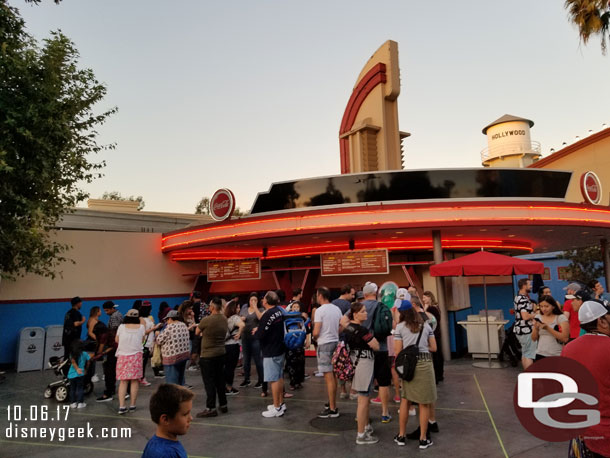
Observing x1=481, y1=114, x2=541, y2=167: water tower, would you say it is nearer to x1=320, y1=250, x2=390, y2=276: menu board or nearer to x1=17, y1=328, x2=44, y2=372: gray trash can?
x1=320, y1=250, x2=390, y2=276: menu board

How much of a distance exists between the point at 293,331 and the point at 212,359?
1391mm

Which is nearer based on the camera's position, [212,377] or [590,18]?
[212,377]

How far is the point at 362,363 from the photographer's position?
584 centimetres

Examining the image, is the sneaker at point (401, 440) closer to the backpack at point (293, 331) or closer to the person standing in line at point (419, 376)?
the person standing in line at point (419, 376)

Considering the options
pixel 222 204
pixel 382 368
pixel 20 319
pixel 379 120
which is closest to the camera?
pixel 382 368

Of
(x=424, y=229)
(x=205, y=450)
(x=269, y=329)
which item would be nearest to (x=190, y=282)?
(x=424, y=229)

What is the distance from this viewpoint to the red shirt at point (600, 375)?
2.83m

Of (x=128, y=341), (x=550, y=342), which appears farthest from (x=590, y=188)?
(x=128, y=341)

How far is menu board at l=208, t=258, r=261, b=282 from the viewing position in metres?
15.4

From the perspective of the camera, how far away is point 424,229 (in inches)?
→ 474

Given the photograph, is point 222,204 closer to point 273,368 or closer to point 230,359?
point 230,359

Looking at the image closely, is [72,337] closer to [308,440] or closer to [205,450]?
[205,450]

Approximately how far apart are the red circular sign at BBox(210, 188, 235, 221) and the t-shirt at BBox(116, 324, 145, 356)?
6574 mm

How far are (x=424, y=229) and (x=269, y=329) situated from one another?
21.0ft
